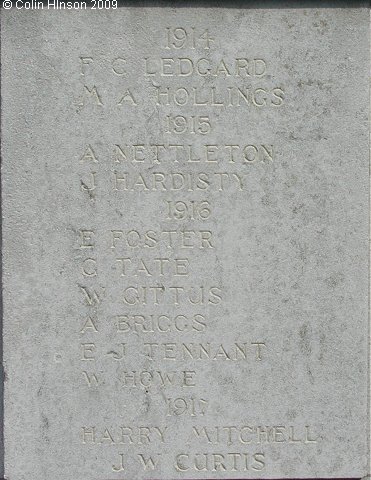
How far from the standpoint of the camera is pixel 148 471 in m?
3.64

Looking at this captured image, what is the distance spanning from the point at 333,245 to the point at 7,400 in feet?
5.23

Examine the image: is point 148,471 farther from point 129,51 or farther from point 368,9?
point 368,9

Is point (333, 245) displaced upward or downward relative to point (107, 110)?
downward

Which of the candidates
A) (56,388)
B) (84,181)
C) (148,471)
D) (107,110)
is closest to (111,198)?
(84,181)

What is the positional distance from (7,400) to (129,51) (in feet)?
5.32

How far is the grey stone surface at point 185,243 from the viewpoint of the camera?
3490 mm

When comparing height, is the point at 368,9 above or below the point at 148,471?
above

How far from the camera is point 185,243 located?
11.7 feet

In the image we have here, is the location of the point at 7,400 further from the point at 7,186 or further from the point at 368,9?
the point at 368,9

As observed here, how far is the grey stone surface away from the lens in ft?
11.5

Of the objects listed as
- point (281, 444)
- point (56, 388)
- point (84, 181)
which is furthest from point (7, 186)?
point (281, 444)

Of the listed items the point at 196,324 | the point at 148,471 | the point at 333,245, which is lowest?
the point at 148,471

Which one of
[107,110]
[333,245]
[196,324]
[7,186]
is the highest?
[107,110]

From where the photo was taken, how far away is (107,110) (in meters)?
3.50
